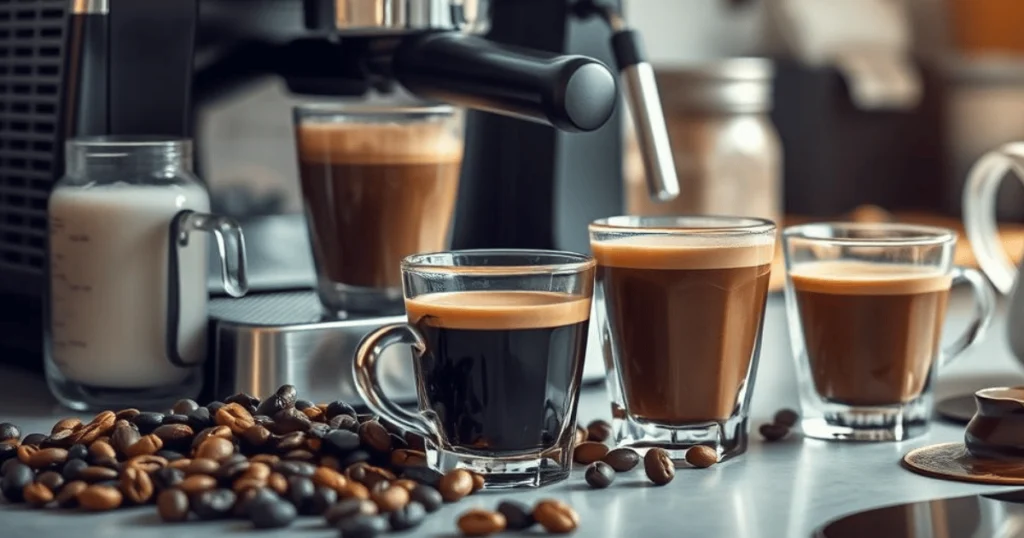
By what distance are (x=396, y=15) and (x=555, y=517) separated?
34 cm

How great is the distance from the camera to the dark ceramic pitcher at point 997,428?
2.22 ft

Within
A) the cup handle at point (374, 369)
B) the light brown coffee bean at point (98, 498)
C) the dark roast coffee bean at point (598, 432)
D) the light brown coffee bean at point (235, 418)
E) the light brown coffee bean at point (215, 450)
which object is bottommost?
the dark roast coffee bean at point (598, 432)

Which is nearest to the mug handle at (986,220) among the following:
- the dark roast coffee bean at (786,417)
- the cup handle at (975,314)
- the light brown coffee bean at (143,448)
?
the cup handle at (975,314)

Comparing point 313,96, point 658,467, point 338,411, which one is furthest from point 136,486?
point 313,96

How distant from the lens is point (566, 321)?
0.64 metres

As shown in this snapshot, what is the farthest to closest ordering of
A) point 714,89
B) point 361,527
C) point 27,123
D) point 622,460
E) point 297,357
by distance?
1. point 714,89
2. point 27,123
3. point 297,357
4. point 622,460
5. point 361,527

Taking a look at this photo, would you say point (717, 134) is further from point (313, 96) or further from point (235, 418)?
point (235, 418)

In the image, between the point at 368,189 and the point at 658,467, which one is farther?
the point at 368,189

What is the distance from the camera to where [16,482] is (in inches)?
24.4

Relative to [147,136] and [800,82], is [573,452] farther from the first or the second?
[800,82]

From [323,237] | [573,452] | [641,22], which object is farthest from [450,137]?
[641,22]

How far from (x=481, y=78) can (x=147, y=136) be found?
21 cm

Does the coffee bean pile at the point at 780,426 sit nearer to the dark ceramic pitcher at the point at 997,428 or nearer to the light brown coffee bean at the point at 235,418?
the dark ceramic pitcher at the point at 997,428

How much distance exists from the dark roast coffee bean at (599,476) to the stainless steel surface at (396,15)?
29cm
